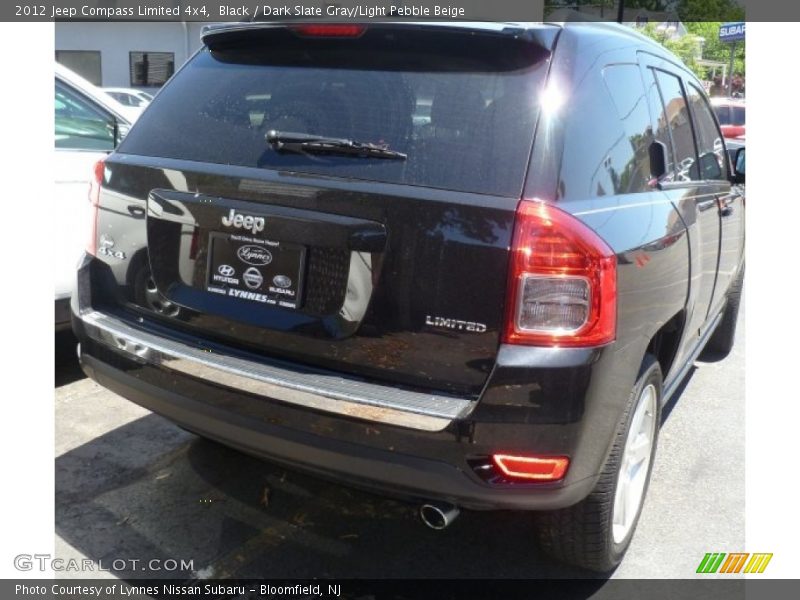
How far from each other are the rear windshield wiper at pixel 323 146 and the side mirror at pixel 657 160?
1153 millimetres

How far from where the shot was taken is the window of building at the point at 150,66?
2922 cm

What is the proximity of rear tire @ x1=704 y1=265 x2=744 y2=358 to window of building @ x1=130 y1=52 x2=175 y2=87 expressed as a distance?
2731cm

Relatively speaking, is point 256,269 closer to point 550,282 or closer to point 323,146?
point 323,146

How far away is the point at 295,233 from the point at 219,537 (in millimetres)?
1353

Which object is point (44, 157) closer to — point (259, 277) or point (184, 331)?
point (184, 331)

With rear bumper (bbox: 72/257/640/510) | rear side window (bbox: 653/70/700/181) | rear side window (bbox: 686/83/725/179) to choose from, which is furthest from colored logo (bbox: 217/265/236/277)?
rear side window (bbox: 686/83/725/179)

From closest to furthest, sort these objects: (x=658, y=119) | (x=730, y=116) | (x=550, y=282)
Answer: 1. (x=550, y=282)
2. (x=658, y=119)
3. (x=730, y=116)

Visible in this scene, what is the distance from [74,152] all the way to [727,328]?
4.56 m

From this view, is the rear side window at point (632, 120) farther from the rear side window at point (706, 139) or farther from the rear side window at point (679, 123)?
the rear side window at point (706, 139)

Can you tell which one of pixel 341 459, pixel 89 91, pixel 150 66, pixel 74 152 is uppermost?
pixel 150 66

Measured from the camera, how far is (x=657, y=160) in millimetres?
2947

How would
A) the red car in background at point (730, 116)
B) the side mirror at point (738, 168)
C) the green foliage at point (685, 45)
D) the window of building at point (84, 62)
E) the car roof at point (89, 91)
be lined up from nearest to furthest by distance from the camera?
the car roof at point (89, 91), the side mirror at point (738, 168), the red car in background at point (730, 116), the window of building at point (84, 62), the green foliage at point (685, 45)

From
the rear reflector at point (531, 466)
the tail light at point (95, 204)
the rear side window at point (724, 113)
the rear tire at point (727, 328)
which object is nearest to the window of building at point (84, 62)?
the rear side window at point (724, 113)

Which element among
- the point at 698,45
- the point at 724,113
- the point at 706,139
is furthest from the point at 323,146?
the point at 698,45
